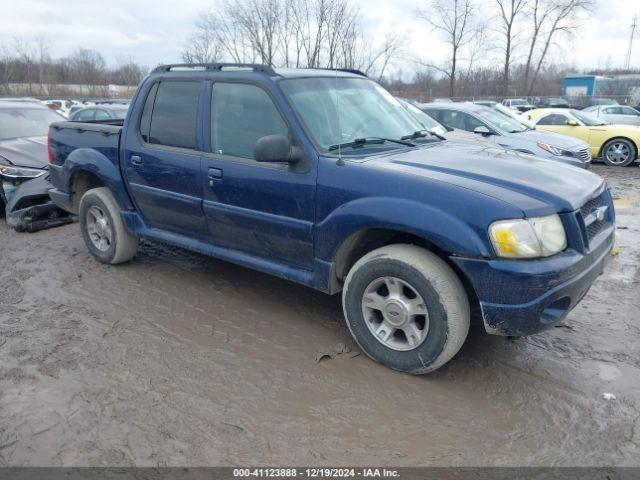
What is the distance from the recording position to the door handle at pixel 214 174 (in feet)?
13.0

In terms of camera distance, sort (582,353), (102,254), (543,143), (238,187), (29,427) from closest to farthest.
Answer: (29,427), (582,353), (238,187), (102,254), (543,143)

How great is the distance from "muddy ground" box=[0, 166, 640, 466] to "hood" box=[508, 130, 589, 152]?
522cm

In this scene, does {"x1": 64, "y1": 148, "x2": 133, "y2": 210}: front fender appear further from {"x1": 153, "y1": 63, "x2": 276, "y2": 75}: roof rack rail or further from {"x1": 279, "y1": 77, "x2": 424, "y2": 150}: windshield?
{"x1": 279, "y1": 77, "x2": 424, "y2": 150}: windshield

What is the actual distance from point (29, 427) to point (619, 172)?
42.2ft

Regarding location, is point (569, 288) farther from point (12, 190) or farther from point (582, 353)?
point (12, 190)

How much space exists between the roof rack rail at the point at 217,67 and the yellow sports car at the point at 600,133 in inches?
404

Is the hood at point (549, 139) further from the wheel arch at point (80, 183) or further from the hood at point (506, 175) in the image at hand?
the wheel arch at point (80, 183)

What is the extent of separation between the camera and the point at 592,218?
3328mm

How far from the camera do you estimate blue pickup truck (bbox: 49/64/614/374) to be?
9.56 ft

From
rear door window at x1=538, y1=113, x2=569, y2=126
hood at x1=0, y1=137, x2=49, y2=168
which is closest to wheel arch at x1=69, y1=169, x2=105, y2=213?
hood at x1=0, y1=137, x2=49, y2=168

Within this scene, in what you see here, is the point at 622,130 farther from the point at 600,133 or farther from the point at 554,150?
the point at 554,150

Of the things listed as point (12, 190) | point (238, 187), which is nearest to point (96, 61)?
point (12, 190)

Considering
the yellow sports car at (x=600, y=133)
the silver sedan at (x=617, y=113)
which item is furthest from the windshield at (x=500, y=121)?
the silver sedan at (x=617, y=113)

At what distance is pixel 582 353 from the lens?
362 centimetres
